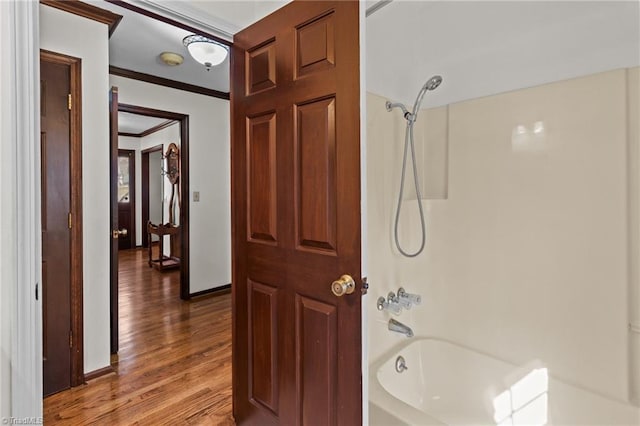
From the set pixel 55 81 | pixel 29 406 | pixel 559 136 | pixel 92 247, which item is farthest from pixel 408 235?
pixel 55 81

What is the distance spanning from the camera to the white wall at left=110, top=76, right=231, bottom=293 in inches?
152

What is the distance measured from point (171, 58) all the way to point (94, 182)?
54.5 inches

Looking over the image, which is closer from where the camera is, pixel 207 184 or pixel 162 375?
pixel 162 375

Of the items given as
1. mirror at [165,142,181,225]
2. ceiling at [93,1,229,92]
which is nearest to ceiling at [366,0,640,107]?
ceiling at [93,1,229,92]

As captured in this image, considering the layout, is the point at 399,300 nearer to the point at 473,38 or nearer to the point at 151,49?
the point at 473,38

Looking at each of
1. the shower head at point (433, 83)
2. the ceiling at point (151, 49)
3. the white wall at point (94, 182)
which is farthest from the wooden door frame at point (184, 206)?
the shower head at point (433, 83)

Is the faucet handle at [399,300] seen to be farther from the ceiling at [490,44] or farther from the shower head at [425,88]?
the ceiling at [490,44]

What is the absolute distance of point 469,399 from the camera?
1983 mm

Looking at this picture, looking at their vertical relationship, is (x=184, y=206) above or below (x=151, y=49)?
below

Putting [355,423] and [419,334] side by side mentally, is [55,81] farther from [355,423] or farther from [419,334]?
[419,334]

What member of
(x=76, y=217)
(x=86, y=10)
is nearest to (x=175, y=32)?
(x=86, y=10)

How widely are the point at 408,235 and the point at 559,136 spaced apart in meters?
0.97

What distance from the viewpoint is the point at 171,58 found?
2980 millimetres

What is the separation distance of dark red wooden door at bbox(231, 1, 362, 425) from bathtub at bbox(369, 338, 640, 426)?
40cm
